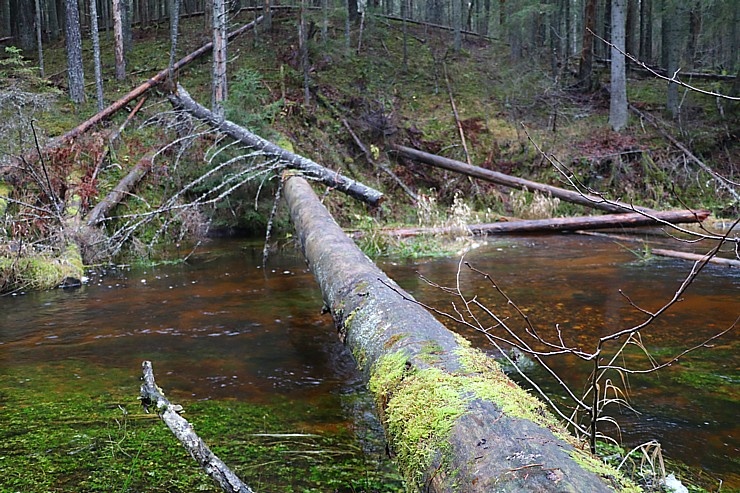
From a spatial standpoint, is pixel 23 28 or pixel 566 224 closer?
pixel 566 224

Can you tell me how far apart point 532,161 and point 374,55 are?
29.7 ft

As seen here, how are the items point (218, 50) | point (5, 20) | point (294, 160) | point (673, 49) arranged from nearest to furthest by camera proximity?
1. point (294, 160)
2. point (218, 50)
3. point (673, 49)
4. point (5, 20)

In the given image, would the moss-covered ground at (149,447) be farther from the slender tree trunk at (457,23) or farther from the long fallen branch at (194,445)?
the slender tree trunk at (457,23)

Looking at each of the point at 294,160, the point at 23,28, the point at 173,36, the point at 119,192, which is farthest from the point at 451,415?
the point at 23,28

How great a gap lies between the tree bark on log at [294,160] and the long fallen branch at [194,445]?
6.49m

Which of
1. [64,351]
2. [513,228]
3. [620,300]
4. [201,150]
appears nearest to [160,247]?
[201,150]

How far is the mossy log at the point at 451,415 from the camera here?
1.79 meters

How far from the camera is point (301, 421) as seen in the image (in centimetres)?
347

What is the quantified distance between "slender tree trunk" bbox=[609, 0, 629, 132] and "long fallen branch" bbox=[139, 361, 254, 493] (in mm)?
17050

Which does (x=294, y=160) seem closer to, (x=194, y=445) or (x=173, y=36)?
(x=173, y=36)

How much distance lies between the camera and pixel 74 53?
52.9 ft

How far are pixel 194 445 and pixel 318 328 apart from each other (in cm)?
331

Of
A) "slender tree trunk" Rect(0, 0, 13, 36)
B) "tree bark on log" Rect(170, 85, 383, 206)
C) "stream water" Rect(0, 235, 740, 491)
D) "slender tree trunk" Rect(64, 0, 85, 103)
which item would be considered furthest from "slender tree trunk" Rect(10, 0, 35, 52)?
"stream water" Rect(0, 235, 740, 491)

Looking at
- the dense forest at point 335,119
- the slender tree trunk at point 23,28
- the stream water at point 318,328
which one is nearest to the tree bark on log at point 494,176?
the dense forest at point 335,119
